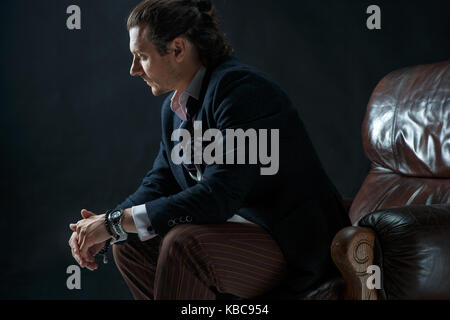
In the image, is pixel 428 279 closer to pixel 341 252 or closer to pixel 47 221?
pixel 341 252

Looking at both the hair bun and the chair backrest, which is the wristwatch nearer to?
the hair bun

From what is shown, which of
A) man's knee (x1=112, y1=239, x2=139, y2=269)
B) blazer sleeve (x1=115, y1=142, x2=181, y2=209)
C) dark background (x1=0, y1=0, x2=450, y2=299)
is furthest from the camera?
dark background (x1=0, y1=0, x2=450, y2=299)

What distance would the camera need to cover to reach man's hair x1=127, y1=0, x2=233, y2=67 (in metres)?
1.38

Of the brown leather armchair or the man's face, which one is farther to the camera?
the man's face

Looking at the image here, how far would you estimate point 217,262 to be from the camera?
113 centimetres

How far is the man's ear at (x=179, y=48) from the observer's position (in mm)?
1396

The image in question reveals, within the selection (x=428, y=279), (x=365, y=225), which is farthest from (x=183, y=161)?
(x=428, y=279)

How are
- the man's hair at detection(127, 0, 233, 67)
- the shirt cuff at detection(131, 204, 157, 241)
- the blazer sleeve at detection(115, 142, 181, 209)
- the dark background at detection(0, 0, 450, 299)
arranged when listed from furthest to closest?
the dark background at detection(0, 0, 450, 299)
the blazer sleeve at detection(115, 142, 181, 209)
the man's hair at detection(127, 0, 233, 67)
the shirt cuff at detection(131, 204, 157, 241)

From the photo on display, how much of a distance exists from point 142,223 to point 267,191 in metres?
0.33

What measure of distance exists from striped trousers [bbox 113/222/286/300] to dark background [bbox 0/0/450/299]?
1324mm

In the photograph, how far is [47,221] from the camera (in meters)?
2.43

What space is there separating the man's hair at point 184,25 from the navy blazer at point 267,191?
0.25ft

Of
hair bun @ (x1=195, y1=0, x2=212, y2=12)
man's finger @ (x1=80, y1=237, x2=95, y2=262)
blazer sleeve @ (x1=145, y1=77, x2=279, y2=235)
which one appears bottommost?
man's finger @ (x1=80, y1=237, x2=95, y2=262)

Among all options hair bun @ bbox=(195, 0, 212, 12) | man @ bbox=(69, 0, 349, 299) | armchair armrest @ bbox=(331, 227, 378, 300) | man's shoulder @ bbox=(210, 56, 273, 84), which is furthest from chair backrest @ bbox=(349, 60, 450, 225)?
hair bun @ bbox=(195, 0, 212, 12)
